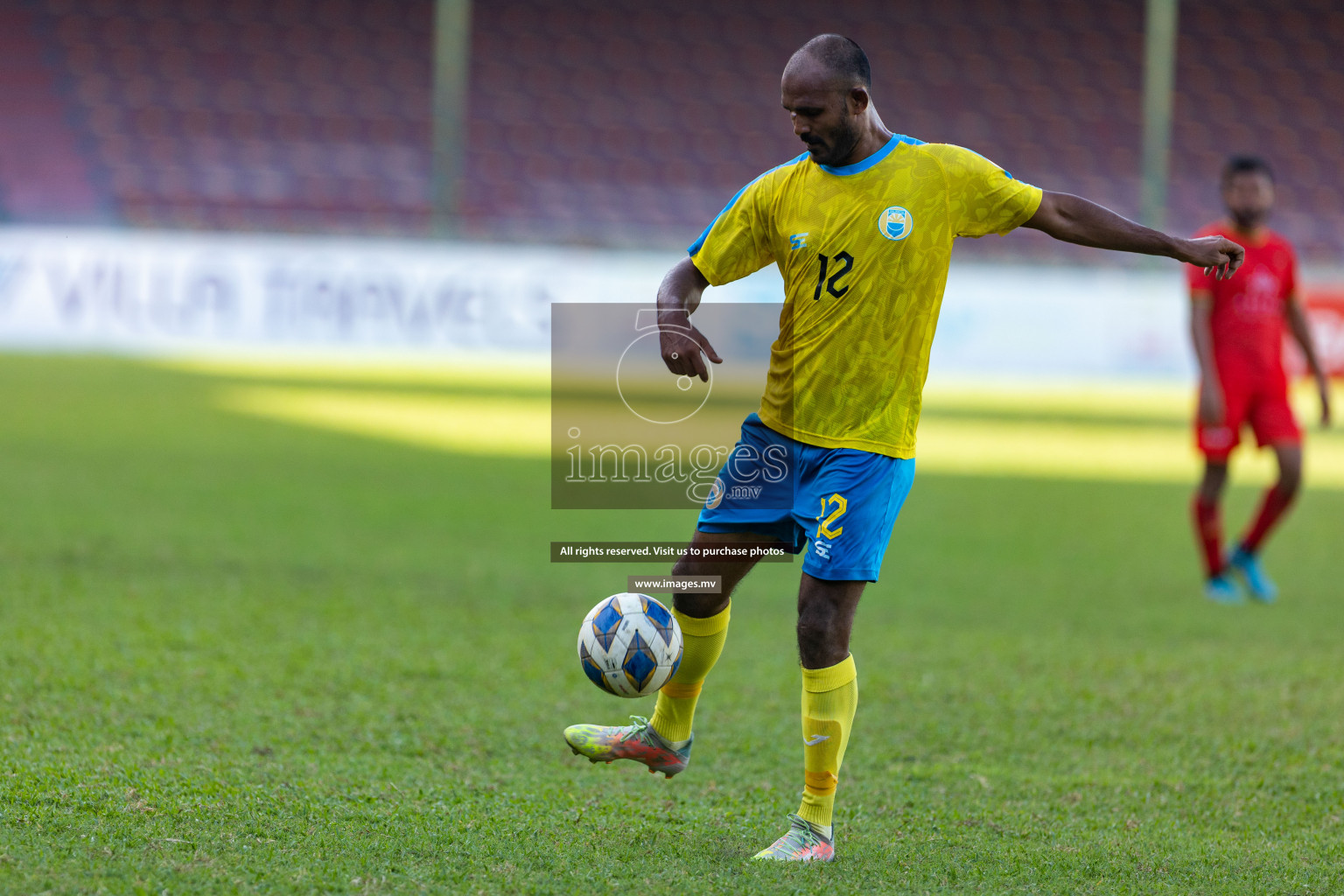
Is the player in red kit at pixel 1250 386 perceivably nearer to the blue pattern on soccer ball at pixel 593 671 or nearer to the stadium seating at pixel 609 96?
the blue pattern on soccer ball at pixel 593 671

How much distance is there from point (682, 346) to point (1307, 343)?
532 cm

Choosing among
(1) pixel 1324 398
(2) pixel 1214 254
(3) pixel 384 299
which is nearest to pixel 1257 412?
(1) pixel 1324 398

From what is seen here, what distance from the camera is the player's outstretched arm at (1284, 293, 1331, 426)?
7.64m

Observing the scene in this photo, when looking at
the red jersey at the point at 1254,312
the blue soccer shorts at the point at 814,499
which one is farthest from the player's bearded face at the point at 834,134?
the red jersey at the point at 1254,312

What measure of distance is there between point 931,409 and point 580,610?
946 cm

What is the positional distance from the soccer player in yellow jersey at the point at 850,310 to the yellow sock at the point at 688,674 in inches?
14.2

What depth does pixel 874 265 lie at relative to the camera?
3707 millimetres

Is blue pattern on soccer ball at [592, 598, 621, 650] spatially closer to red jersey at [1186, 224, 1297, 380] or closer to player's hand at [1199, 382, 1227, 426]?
player's hand at [1199, 382, 1227, 426]

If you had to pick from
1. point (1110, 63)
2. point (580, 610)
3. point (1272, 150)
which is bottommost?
point (580, 610)

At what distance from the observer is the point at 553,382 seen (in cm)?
1723

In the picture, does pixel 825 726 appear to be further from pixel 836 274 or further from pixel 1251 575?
pixel 1251 575

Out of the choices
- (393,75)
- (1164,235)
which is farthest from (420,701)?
(393,75)

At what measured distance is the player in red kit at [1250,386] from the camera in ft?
24.6

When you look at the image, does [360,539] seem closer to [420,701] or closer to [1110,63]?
[420,701]
